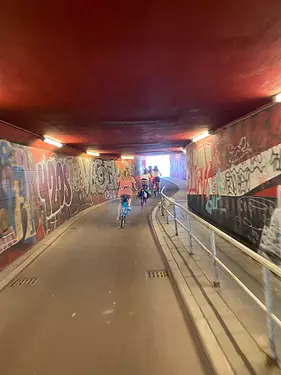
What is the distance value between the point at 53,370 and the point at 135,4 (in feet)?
10.3

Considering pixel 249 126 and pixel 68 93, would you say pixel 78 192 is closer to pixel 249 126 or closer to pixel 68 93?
pixel 249 126

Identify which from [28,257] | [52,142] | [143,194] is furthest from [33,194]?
[143,194]

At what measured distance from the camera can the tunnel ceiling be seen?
2207 mm

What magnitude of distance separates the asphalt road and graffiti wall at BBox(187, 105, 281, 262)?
6.94 feet

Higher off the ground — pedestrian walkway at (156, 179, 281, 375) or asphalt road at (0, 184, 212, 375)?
pedestrian walkway at (156, 179, 281, 375)

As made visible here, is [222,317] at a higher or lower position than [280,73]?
lower

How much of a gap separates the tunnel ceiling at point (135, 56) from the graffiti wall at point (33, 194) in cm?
153

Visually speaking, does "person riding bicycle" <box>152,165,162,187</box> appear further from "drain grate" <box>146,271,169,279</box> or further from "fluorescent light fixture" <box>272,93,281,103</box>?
"fluorescent light fixture" <box>272,93,281,103</box>

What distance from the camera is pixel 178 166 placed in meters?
36.3

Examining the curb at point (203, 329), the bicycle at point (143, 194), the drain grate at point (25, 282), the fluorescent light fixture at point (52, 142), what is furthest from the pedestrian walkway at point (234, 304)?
the bicycle at point (143, 194)

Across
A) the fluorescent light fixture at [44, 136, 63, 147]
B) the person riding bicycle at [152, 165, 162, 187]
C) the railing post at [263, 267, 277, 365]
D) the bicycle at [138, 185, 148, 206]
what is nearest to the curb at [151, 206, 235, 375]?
the railing post at [263, 267, 277, 365]

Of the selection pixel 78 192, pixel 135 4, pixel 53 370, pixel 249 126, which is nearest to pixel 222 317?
pixel 53 370

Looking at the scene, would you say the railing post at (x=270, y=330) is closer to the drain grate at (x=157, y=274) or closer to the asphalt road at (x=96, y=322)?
the asphalt road at (x=96, y=322)

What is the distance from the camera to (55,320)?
4.07m
